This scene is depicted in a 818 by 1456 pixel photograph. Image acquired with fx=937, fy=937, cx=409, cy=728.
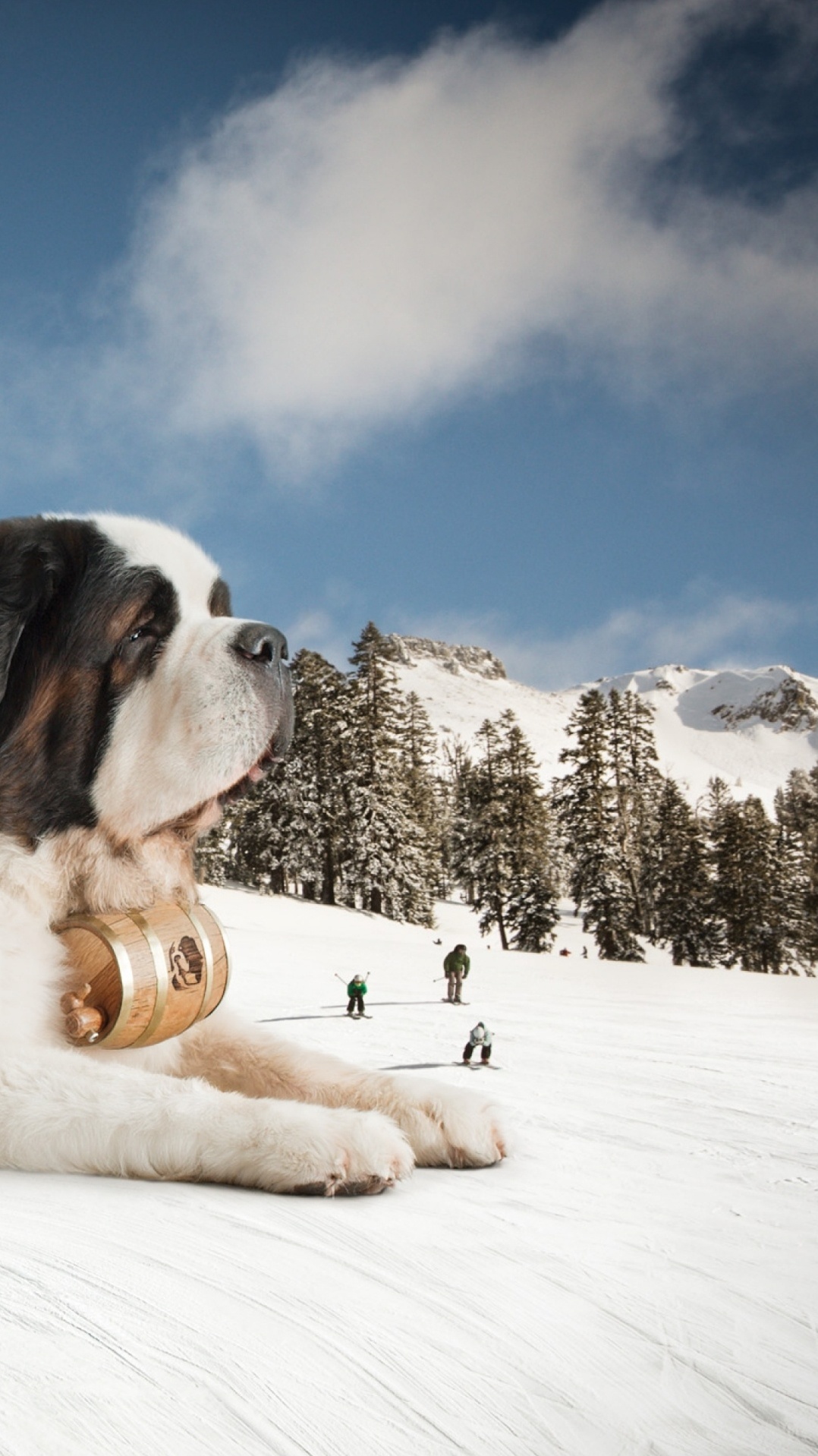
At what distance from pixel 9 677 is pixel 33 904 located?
723 mm

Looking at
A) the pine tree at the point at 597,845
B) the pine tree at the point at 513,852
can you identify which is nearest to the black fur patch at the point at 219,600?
the pine tree at the point at 597,845

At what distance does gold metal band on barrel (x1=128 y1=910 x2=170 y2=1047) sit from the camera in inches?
115

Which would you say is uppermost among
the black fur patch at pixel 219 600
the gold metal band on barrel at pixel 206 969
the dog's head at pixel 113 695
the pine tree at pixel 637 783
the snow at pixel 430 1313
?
the pine tree at pixel 637 783

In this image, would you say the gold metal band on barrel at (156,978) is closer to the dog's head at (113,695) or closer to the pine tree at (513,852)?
the dog's head at (113,695)

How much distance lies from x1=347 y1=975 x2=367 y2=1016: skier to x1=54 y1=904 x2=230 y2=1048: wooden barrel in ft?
32.2

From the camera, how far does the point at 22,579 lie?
9.97ft

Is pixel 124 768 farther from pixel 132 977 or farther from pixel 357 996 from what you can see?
pixel 357 996

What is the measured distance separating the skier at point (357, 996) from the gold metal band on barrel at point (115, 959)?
9.94m

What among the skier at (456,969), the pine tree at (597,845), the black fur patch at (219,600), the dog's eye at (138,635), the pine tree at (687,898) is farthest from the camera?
the pine tree at (687,898)

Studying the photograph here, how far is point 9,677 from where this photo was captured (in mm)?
2996

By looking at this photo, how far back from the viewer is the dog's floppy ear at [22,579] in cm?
293

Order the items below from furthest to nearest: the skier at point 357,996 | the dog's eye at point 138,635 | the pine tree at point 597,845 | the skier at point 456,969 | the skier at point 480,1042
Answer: the pine tree at point 597,845, the skier at point 456,969, the skier at point 357,996, the skier at point 480,1042, the dog's eye at point 138,635

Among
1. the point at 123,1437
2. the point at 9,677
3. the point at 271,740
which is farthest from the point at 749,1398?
the point at 9,677

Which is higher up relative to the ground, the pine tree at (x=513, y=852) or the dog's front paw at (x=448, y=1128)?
the pine tree at (x=513, y=852)
